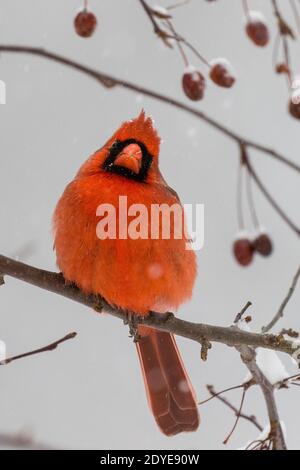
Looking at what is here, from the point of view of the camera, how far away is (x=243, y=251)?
3789 mm

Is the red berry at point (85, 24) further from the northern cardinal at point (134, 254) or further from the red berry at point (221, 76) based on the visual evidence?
the northern cardinal at point (134, 254)

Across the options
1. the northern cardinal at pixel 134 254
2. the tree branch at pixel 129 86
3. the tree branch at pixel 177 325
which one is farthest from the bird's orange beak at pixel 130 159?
the tree branch at pixel 129 86

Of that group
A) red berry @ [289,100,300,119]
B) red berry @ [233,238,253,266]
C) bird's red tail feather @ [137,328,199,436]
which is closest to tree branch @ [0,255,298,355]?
red berry @ [233,238,253,266]

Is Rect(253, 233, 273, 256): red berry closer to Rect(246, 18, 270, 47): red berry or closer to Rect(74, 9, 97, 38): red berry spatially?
Rect(246, 18, 270, 47): red berry

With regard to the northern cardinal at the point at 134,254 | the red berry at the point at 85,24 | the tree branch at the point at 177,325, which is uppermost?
the red berry at the point at 85,24

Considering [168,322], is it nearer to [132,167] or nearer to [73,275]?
[73,275]

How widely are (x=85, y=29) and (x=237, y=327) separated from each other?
1334 millimetres

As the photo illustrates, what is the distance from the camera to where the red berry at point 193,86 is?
346 centimetres

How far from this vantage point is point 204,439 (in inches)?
282

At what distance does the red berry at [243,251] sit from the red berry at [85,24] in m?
1.14

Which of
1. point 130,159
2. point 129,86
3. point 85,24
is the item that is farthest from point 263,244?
point 129,86

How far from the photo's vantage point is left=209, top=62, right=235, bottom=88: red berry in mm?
3449
